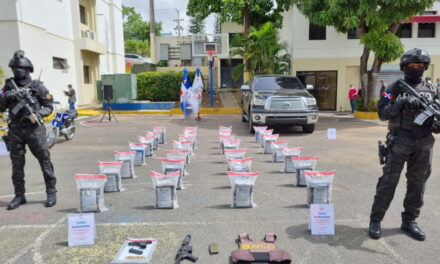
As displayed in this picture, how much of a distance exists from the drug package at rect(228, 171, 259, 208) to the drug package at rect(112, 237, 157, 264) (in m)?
1.45

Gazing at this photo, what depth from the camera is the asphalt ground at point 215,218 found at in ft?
11.6

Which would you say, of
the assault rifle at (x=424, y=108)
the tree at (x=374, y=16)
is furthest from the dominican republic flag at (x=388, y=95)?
the tree at (x=374, y=16)

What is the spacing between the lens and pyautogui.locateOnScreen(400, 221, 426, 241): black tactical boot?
376 cm

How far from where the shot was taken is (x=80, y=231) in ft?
12.2

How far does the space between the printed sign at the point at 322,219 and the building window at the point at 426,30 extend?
63.6 ft

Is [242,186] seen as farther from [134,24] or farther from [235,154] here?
[134,24]

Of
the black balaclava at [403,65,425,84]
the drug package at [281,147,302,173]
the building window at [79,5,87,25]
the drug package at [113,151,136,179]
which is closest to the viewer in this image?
the black balaclava at [403,65,425,84]

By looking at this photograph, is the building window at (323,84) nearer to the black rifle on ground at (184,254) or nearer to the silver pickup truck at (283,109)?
the silver pickup truck at (283,109)

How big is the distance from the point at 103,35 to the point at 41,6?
8.92m

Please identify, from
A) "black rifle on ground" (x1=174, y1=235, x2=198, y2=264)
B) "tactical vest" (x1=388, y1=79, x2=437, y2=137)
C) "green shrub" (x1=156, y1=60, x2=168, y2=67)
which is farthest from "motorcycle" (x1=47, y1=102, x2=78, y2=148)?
"green shrub" (x1=156, y1=60, x2=168, y2=67)

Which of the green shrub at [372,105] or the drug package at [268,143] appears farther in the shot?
the green shrub at [372,105]

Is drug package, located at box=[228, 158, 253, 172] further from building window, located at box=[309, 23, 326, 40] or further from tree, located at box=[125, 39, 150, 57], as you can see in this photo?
tree, located at box=[125, 39, 150, 57]

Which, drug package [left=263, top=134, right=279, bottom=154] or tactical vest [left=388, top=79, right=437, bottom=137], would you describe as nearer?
tactical vest [left=388, top=79, right=437, bottom=137]

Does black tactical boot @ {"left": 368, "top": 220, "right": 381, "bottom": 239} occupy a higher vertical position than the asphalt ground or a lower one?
higher
